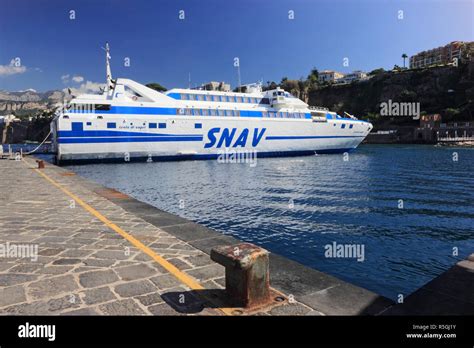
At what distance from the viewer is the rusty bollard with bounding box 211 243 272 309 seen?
353cm

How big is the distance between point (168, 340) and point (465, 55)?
6089 inches

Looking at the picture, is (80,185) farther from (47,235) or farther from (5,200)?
(47,235)

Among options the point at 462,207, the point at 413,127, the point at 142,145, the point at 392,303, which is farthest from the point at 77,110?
the point at 413,127

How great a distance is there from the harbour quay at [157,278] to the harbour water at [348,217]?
262cm

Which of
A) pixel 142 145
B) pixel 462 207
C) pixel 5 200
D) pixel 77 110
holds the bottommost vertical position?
pixel 462 207

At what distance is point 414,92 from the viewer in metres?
109

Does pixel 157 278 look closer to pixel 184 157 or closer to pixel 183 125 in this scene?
pixel 183 125

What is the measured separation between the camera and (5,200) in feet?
33.7

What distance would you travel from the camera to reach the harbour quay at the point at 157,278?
3.54 meters

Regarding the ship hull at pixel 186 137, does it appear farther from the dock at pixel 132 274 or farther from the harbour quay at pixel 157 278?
the harbour quay at pixel 157 278

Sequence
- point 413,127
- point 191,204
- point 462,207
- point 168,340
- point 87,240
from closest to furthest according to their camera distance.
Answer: point 168,340, point 87,240, point 462,207, point 191,204, point 413,127

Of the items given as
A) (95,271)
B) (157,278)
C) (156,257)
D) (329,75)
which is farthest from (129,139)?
(329,75)

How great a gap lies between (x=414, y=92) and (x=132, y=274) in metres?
124

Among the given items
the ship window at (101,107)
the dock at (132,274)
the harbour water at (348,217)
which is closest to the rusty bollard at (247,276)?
the dock at (132,274)
